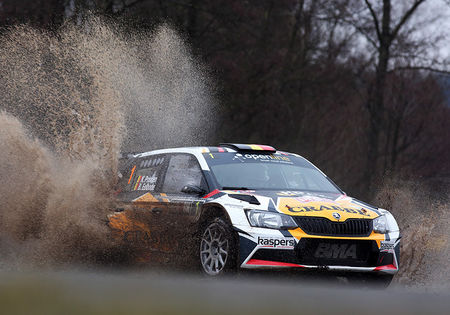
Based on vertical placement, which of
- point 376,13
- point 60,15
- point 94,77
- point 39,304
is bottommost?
point 39,304

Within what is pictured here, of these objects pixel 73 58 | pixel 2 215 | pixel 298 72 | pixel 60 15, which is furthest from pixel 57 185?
pixel 298 72

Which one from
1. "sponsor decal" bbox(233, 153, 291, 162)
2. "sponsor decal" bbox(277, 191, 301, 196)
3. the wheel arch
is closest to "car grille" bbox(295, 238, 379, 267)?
"sponsor decal" bbox(277, 191, 301, 196)

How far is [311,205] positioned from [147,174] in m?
2.69

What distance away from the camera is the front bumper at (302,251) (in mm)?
7168

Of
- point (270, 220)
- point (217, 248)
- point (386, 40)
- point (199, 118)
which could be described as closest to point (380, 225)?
Answer: point (270, 220)

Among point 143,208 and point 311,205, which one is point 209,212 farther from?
point 143,208

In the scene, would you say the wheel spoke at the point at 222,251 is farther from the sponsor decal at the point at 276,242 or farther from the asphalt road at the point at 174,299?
the asphalt road at the point at 174,299

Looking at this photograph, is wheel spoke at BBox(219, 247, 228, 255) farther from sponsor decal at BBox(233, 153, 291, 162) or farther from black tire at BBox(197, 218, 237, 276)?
sponsor decal at BBox(233, 153, 291, 162)

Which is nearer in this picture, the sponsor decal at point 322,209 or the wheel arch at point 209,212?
the sponsor decal at point 322,209

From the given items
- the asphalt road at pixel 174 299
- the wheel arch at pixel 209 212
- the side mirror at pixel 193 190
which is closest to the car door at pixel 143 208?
the side mirror at pixel 193 190

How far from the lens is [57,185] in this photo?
1004 centimetres

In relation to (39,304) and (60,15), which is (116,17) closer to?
(60,15)

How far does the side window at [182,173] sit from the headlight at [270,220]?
44.0 inches

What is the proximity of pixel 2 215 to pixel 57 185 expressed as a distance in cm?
85
